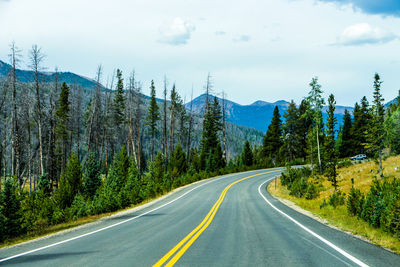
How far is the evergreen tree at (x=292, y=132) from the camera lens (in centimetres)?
5869

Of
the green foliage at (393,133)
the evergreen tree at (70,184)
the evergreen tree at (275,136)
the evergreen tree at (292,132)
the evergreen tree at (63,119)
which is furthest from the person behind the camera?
the evergreen tree at (275,136)

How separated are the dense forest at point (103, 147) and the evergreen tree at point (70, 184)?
0.27 ft

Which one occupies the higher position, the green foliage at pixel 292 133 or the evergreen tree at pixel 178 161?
the green foliage at pixel 292 133

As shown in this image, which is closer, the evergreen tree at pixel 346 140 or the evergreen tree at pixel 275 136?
the evergreen tree at pixel 275 136

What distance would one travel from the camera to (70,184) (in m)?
22.5

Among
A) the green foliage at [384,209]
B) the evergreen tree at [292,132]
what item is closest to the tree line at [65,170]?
the green foliage at [384,209]

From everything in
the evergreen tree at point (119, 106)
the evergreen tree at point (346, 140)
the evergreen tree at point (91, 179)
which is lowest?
the evergreen tree at point (91, 179)

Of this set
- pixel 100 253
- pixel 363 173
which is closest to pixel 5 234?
pixel 100 253

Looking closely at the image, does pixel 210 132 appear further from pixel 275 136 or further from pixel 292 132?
pixel 292 132

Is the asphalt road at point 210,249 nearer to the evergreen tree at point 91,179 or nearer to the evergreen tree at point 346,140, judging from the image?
the evergreen tree at point 91,179

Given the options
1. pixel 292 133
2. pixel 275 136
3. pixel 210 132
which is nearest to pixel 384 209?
pixel 210 132

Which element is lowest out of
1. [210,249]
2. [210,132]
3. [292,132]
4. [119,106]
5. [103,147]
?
[210,249]

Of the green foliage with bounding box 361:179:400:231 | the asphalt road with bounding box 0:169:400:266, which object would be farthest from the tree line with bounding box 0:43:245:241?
the green foliage with bounding box 361:179:400:231

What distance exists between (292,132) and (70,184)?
164ft
